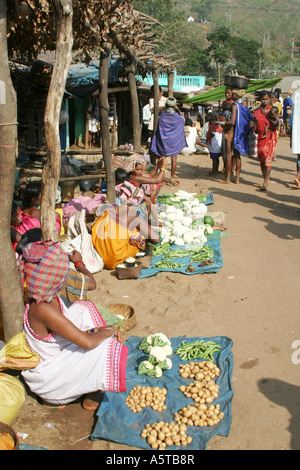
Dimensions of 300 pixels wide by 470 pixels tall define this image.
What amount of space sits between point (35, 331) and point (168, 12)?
175 feet

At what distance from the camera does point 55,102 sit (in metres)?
3.82

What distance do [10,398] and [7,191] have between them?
4.56 ft

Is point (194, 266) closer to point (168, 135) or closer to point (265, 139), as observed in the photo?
point (265, 139)

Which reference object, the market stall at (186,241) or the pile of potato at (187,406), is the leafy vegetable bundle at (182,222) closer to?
the market stall at (186,241)

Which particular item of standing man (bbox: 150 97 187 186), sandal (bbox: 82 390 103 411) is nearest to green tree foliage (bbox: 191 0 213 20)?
standing man (bbox: 150 97 187 186)

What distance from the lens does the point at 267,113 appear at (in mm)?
8883

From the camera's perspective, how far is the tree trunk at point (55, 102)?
12.4ft

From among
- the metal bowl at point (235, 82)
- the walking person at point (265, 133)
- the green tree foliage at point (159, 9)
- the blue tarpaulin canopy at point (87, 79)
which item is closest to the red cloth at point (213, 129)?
the metal bowl at point (235, 82)

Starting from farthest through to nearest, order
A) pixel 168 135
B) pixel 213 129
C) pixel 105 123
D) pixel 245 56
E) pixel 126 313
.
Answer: pixel 245 56
pixel 213 129
pixel 168 135
pixel 105 123
pixel 126 313

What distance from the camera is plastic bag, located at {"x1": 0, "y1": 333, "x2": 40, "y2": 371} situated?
9.53 feet

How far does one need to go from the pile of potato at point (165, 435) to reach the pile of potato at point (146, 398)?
19 cm

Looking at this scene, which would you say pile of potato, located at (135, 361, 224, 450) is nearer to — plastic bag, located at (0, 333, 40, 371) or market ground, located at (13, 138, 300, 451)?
market ground, located at (13, 138, 300, 451)

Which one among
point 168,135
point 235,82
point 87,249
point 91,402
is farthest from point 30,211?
point 235,82

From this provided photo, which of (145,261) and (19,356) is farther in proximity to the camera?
(145,261)
